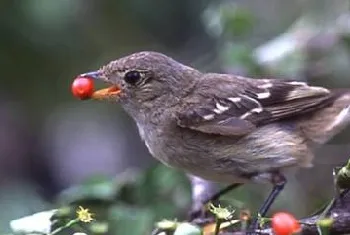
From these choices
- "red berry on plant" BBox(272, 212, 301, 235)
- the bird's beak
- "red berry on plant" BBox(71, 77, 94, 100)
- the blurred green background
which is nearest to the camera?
"red berry on plant" BBox(272, 212, 301, 235)

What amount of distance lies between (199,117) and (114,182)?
0.52 m

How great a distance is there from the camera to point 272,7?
8172 mm

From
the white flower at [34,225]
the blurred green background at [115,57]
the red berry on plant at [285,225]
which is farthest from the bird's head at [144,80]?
the red berry on plant at [285,225]

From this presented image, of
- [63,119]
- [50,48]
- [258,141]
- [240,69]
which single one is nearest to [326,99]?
[258,141]

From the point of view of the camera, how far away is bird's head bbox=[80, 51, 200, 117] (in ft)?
16.2

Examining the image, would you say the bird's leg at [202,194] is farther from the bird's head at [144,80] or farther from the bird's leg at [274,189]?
the bird's head at [144,80]

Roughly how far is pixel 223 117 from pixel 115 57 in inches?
117

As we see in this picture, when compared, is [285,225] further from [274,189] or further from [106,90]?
[106,90]

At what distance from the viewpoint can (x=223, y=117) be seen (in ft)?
16.1

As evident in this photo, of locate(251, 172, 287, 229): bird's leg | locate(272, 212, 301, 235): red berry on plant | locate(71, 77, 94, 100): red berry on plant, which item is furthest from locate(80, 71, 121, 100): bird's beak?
locate(272, 212, 301, 235): red berry on plant

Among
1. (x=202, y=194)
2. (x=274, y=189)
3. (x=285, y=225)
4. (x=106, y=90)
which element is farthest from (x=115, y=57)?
(x=285, y=225)

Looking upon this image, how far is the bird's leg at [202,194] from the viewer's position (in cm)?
462

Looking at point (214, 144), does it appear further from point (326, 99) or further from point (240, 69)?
point (240, 69)

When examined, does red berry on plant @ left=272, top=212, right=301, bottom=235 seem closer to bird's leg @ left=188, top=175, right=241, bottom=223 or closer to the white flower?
the white flower
